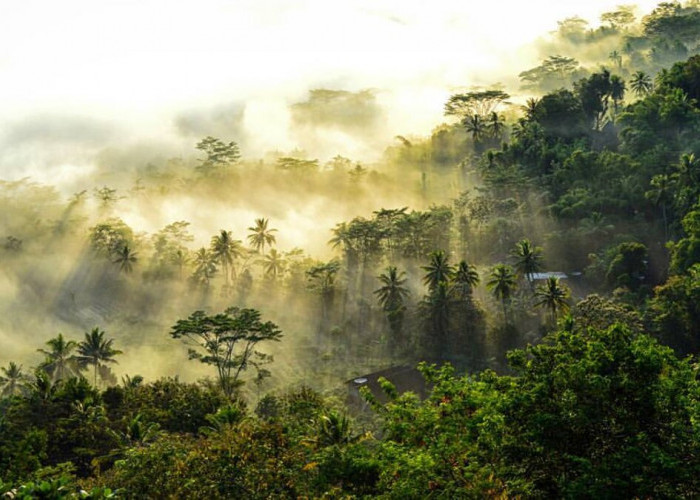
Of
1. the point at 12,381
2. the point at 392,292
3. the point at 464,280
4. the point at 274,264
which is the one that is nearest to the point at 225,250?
the point at 274,264

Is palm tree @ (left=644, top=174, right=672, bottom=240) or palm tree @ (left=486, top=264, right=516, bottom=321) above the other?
palm tree @ (left=644, top=174, right=672, bottom=240)

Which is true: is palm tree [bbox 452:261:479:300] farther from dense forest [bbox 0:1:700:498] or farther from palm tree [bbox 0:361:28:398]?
palm tree [bbox 0:361:28:398]

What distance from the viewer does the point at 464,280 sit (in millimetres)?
100250

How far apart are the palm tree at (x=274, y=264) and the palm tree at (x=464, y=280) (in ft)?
128

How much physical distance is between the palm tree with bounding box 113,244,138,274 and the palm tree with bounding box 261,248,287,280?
991 inches

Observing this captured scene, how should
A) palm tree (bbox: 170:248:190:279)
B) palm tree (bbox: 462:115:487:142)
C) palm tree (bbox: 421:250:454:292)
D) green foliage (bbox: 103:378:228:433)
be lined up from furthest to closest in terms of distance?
palm tree (bbox: 462:115:487:142) < palm tree (bbox: 170:248:190:279) < palm tree (bbox: 421:250:454:292) < green foliage (bbox: 103:378:228:433)

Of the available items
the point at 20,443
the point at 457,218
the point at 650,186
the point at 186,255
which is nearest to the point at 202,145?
the point at 186,255

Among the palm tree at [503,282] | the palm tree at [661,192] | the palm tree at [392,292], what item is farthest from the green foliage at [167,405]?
the palm tree at [661,192]

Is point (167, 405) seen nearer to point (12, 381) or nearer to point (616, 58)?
point (12, 381)

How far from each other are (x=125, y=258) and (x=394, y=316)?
5498cm

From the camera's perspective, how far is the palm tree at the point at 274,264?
131m

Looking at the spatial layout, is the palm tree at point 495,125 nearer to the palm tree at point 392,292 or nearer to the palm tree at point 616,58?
the palm tree at point 392,292

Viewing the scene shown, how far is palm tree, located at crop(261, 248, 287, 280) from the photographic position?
131m

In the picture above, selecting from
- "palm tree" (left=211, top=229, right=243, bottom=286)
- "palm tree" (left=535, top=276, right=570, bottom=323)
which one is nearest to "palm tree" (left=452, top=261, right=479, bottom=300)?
"palm tree" (left=535, top=276, right=570, bottom=323)
